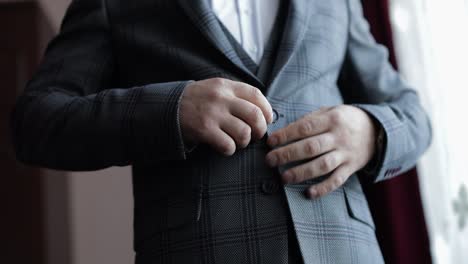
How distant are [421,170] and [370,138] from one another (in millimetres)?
561

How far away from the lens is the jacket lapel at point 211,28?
0.76 m

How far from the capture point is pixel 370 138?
0.77 metres

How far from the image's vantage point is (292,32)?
80 cm

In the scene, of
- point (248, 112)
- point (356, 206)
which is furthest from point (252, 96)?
point (356, 206)

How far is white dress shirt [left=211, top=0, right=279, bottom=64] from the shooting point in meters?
0.83

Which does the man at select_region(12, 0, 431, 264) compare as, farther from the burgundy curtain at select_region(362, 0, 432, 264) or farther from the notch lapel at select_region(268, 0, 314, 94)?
the burgundy curtain at select_region(362, 0, 432, 264)

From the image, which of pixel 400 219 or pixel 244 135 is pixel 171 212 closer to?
pixel 244 135

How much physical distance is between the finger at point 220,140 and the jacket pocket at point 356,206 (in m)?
0.19

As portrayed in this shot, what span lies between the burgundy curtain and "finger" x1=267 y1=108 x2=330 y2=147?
24.3 inches

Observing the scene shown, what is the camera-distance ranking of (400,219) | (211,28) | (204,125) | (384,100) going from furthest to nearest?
(400,219)
(384,100)
(211,28)
(204,125)

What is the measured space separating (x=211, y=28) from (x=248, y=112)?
17 cm

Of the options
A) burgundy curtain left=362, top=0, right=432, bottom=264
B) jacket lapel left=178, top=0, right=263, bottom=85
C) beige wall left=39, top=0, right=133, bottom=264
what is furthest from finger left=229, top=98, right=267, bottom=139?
beige wall left=39, top=0, right=133, bottom=264

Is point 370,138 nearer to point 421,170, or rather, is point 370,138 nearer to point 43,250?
point 421,170

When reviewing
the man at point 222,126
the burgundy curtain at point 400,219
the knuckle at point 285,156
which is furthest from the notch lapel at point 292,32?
the burgundy curtain at point 400,219
